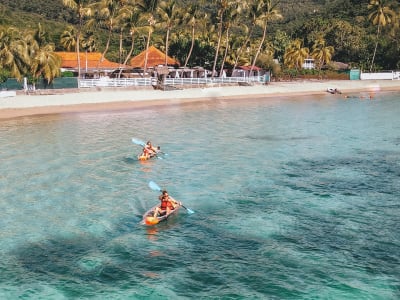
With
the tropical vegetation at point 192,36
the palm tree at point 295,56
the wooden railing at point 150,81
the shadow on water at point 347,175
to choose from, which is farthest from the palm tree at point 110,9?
the shadow on water at point 347,175

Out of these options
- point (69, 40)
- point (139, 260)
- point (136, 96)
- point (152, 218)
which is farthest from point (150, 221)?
point (69, 40)

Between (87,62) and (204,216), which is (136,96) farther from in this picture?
(204,216)

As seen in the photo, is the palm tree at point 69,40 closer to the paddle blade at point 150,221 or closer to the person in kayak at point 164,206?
the person in kayak at point 164,206

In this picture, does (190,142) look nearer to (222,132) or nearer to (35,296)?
(222,132)

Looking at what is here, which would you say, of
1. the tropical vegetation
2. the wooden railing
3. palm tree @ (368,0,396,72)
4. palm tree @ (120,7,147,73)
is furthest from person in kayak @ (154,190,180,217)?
palm tree @ (368,0,396,72)

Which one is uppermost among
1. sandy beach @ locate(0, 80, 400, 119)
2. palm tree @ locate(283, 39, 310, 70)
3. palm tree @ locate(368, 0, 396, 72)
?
palm tree @ locate(368, 0, 396, 72)

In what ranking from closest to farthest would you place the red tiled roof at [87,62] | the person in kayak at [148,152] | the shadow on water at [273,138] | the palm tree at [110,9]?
the person in kayak at [148,152] → the shadow on water at [273,138] → the palm tree at [110,9] → the red tiled roof at [87,62]

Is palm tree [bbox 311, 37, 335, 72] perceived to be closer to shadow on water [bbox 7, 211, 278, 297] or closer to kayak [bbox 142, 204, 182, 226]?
kayak [bbox 142, 204, 182, 226]
